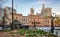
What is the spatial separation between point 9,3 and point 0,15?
0.33 m

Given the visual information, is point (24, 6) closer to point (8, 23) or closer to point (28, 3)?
point (28, 3)

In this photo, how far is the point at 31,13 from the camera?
595cm

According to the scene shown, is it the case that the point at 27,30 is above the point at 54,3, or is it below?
below

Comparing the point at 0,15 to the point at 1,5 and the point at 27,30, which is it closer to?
the point at 1,5

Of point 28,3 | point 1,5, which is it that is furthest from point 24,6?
point 1,5

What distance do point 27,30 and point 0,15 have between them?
671 millimetres

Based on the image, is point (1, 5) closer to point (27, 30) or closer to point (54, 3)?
point (27, 30)

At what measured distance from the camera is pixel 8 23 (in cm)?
596

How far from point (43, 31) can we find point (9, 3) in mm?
946

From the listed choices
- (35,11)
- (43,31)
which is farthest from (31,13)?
(43,31)

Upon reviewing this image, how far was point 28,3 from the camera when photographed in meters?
5.94

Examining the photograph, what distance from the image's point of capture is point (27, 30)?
19.5 feet

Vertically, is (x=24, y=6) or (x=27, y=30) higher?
(x=24, y=6)

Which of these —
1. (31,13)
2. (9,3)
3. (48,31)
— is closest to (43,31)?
(48,31)
